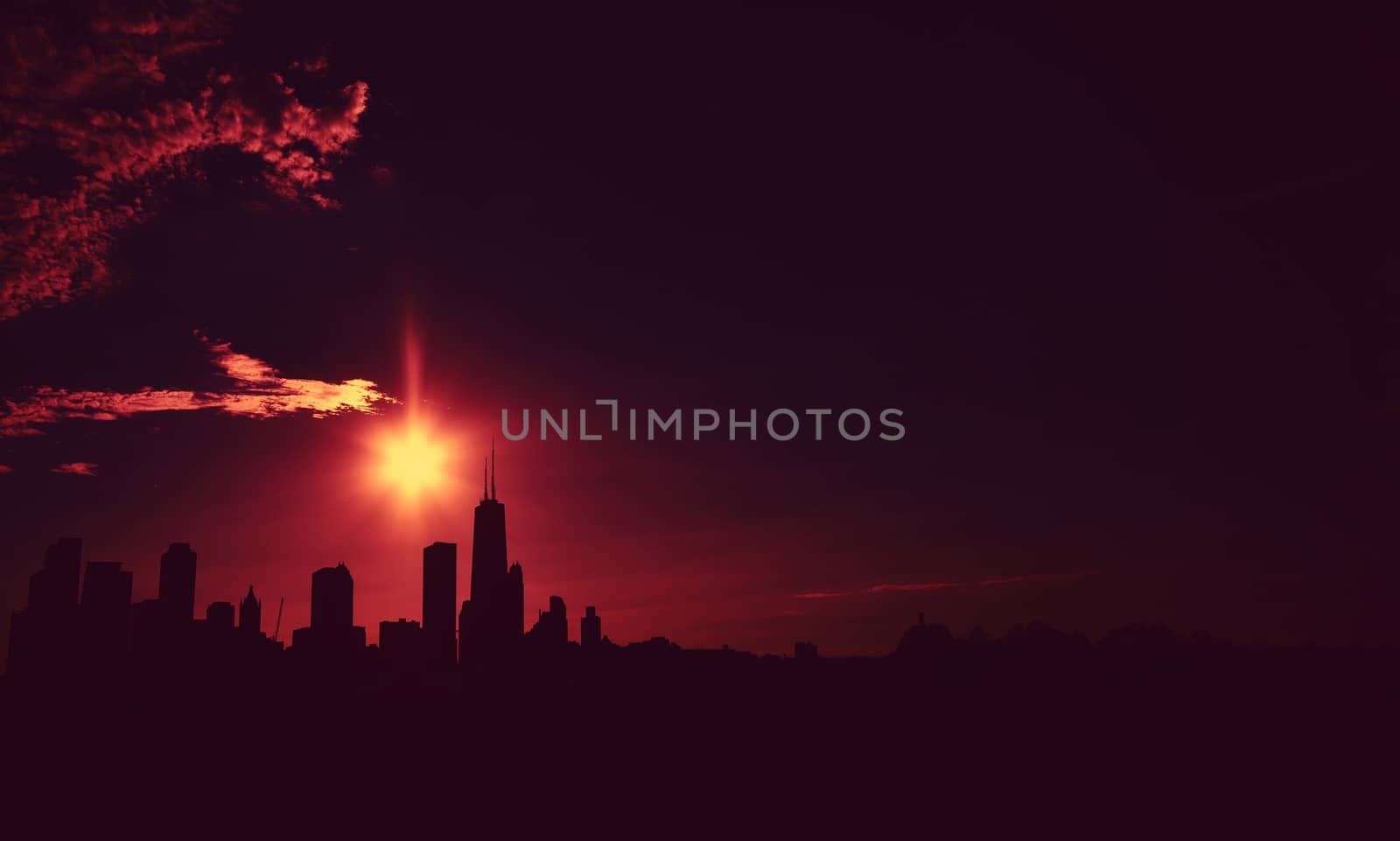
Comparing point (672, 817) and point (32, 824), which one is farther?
point (672, 817)

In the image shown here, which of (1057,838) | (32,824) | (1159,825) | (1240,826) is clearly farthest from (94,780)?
(1240,826)

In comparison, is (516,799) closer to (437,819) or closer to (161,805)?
(437,819)

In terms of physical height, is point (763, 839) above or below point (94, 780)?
below

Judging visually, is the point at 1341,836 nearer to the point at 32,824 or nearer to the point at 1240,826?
the point at 1240,826

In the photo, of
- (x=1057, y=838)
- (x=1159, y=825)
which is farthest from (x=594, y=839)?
(x=1159, y=825)

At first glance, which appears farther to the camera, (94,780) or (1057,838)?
(1057,838)

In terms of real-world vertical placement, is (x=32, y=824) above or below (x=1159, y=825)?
above

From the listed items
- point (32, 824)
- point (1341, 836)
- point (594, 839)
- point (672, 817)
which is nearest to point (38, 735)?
point (32, 824)

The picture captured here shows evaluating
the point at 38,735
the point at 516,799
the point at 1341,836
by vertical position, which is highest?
the point at 38,735
